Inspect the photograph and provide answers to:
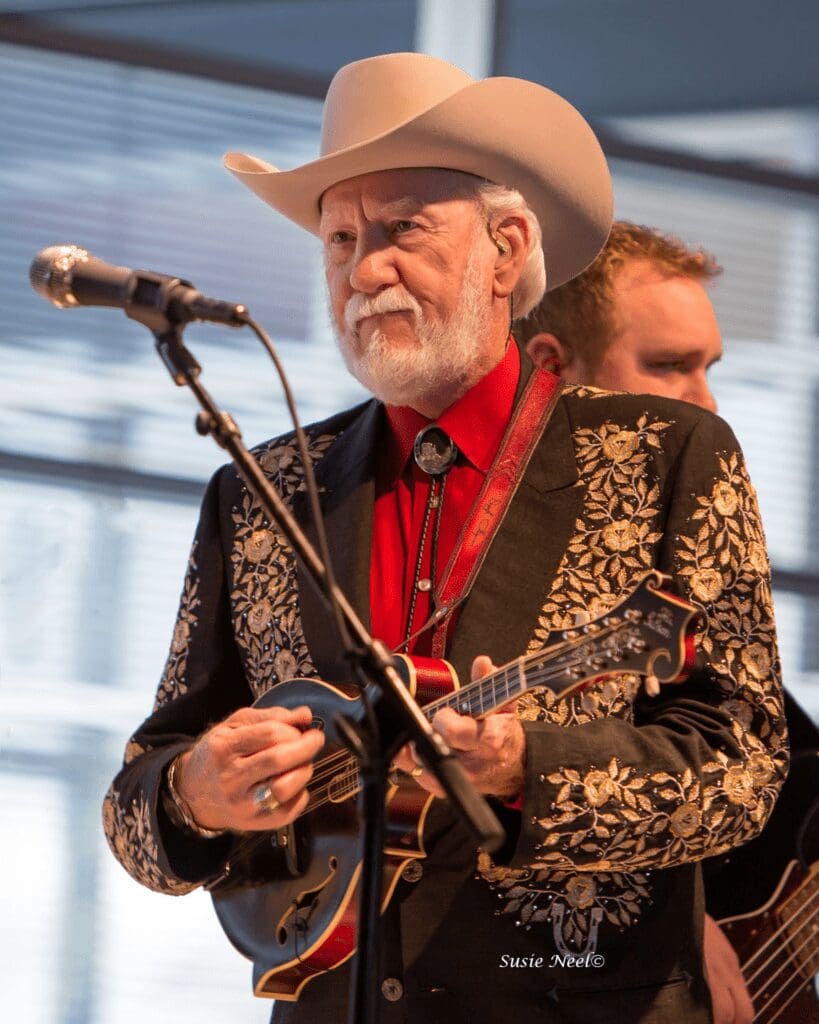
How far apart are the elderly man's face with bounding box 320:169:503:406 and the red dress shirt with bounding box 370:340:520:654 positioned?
0.06 m

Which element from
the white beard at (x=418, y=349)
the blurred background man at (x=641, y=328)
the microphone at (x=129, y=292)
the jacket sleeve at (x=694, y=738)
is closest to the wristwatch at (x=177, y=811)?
the jacket sleeve at (x=694, y=738)

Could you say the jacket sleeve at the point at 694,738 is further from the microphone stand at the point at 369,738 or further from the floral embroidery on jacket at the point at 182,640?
the floral embroidery on jacket at the point at 182,640

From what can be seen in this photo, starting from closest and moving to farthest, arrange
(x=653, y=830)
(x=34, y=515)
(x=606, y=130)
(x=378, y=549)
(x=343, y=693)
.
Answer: (x=653, y=830)
(x=343, y=693)
(x=378, y=549)
(x=34, y=515)
(x=606, y=130)

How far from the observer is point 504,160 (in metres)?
2.75

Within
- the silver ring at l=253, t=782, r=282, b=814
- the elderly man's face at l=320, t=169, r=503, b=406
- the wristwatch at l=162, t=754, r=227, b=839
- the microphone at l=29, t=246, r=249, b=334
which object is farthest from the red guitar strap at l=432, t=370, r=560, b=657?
the microphone at l=29, t=246, r=249, b=334

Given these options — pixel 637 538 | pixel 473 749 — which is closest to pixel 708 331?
pixel 637 538

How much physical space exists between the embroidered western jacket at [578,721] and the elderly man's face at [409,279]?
6.8 inches

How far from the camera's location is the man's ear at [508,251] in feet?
9.11

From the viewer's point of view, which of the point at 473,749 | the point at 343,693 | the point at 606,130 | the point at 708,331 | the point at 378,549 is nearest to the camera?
the point at 473,749

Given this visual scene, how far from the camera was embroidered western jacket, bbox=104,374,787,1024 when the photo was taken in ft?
7.00

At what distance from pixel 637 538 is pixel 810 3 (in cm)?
315

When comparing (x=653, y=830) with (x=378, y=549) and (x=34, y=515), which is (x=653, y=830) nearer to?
(x=378, y=549)

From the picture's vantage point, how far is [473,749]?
197 cm

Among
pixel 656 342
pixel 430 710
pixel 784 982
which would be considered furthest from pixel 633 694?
pixel 656 342
